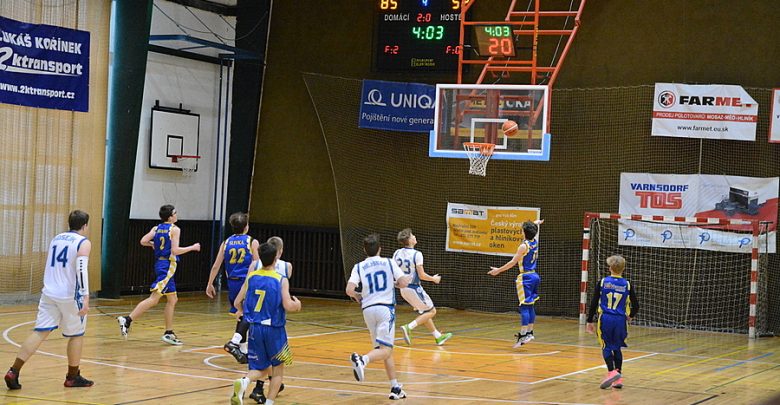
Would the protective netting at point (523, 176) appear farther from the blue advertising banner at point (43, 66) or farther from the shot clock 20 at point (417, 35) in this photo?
the blue advertising banner at point (43, 66)

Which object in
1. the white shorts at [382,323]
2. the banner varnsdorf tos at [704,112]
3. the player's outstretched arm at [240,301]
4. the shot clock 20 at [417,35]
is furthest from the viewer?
the shot clock 20 at [417,35]

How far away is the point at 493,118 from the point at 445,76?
4891 mm

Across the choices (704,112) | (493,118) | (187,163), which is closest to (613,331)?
(493,118)

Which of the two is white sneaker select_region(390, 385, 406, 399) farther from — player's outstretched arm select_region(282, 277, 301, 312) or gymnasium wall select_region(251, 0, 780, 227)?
gymnasium wall select_region(251, 0, 780, 227)

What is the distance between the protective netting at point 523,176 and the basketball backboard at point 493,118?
4.31m

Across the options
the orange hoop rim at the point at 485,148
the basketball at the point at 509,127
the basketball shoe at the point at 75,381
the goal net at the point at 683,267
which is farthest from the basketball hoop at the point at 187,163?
the basketball shoe at the point at 75,381

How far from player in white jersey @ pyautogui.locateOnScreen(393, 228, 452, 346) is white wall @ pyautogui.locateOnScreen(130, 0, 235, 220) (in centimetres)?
796

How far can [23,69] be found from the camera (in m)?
17.6

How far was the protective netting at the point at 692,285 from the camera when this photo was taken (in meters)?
18.5

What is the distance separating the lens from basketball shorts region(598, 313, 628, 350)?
11.3 meters

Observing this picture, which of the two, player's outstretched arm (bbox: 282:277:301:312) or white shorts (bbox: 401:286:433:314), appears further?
white shorts (bbox: 401:286:433:314)

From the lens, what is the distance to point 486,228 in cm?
2042

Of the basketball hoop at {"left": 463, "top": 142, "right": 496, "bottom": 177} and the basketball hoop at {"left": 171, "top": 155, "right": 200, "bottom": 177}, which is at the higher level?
the basketball hoop at {"left": 463, "top": 142, "right": 496, "bottom": 177}

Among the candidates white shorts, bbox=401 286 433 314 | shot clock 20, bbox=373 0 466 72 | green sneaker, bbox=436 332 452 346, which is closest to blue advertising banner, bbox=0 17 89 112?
shot clock 20, bbox=373 0 466 72
